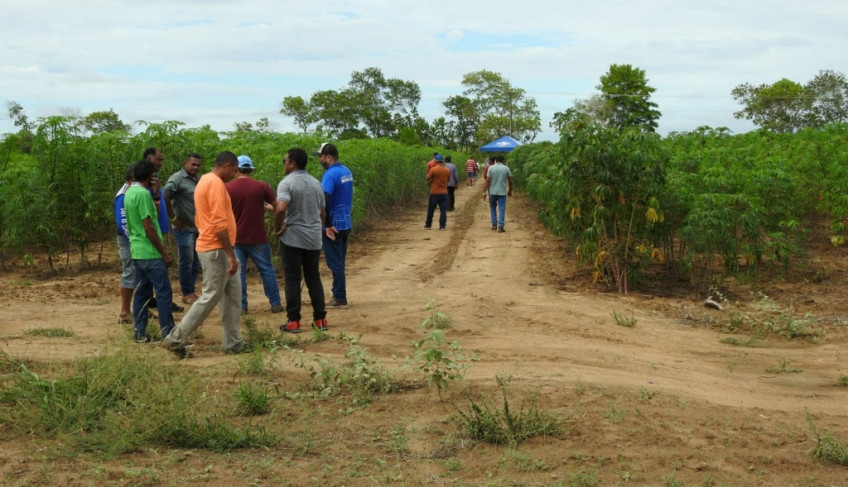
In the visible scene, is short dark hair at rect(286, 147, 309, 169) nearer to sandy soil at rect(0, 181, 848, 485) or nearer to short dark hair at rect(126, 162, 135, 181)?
short dark hair at rect(126, 162, 135, 181)

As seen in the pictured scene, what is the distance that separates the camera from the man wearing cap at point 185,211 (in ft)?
30.5

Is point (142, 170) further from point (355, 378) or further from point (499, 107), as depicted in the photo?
point (499, 107)

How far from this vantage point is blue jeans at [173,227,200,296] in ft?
31.2

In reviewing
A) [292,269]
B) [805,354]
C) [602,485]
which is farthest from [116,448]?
[805,354]

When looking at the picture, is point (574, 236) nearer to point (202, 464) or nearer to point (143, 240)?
point (143, 240)

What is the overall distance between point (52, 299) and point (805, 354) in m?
8.62

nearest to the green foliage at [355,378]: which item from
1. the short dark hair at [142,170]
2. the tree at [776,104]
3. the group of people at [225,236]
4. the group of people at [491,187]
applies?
the group of people at [225,236]

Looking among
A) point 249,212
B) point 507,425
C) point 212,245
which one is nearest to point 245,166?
point 249,212

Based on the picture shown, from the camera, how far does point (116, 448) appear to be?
15.8 ft

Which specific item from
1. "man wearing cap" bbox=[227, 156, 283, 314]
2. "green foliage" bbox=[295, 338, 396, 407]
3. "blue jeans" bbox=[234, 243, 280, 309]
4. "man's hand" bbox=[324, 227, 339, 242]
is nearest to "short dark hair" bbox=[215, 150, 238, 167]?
"man wearing cap" bbox=[227, 156, 283, 314]

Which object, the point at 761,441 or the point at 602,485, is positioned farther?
the point at 761,441

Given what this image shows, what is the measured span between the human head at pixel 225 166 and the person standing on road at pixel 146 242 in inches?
29.1

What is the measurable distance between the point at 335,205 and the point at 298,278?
1321 millimetres

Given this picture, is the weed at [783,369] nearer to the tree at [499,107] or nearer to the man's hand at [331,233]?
the man's hand at [331,233]
